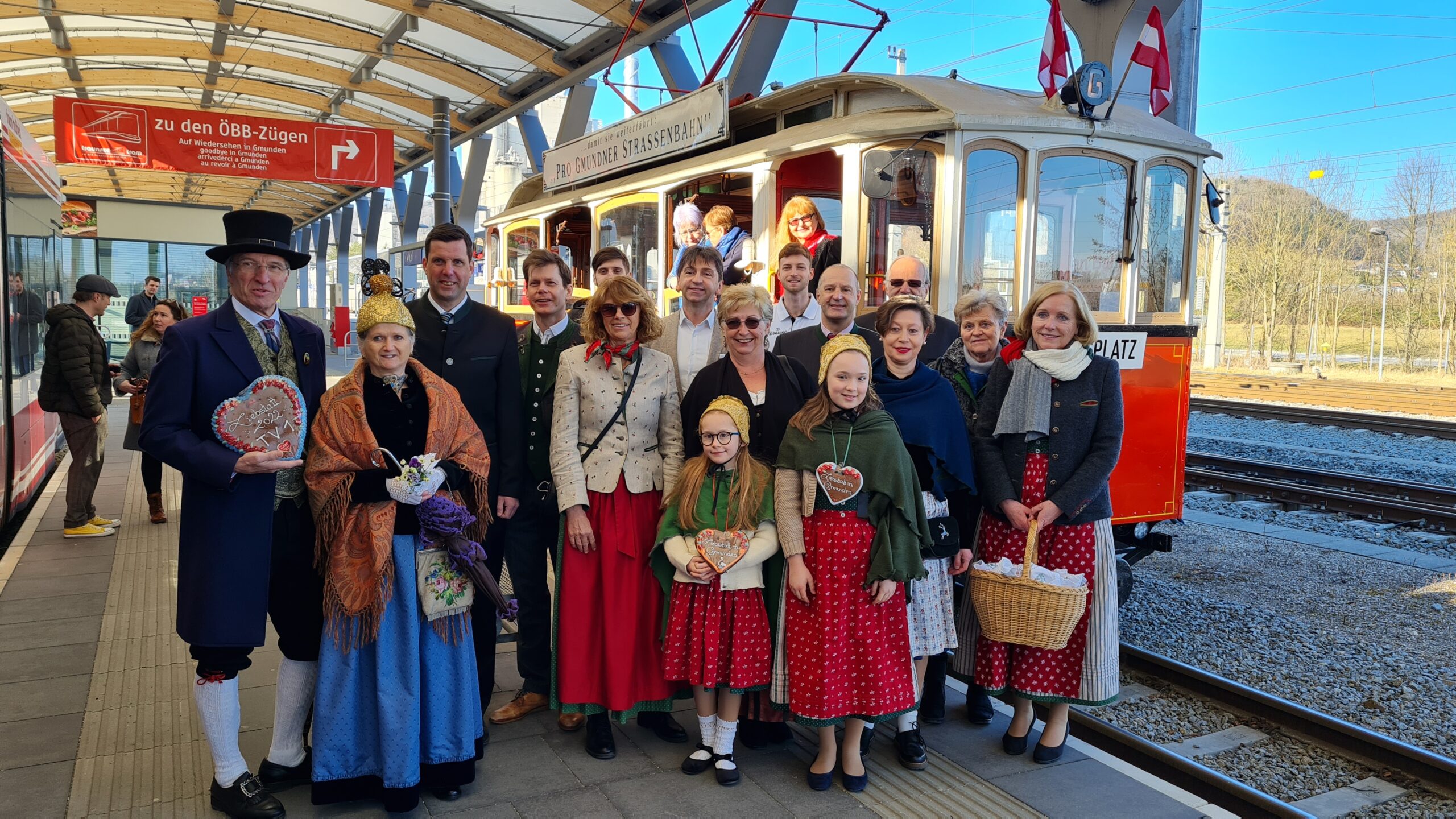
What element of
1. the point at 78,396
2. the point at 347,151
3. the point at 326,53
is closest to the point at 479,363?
the point at 78,396

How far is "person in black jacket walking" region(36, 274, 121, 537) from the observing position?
7055mm

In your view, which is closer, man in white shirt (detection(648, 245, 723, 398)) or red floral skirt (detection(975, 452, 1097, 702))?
red floral skirt (detection(975, 452, 1097, 702))

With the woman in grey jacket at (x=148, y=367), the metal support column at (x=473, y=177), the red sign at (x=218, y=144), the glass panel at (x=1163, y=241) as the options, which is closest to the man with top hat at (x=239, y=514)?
the glass panel at (x=1163, y=241)

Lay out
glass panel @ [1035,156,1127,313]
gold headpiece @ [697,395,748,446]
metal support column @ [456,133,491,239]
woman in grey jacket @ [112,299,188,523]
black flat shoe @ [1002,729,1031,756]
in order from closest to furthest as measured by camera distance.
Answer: gold headpiece @ [697,395,748,446] < black flat shoe @ [1002,729,1031,756] < glass panel @ [1035,156,1127,313] < woman in grey jacket @ [112,299,188,523] < metal support column @ [456,133,491,239]

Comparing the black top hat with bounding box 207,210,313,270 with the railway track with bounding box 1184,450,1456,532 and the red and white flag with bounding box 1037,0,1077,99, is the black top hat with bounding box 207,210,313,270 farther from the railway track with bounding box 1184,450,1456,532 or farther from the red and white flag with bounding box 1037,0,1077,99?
the railway track with bounding box 1184,450,1456,532

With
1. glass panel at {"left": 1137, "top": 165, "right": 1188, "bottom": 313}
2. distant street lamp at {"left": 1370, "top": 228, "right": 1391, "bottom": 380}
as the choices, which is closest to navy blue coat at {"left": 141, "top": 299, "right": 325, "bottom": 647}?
glass panel at {"left": 1137, "top": 165, "right": 1188, "bottom": 313}

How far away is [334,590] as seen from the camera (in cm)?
317

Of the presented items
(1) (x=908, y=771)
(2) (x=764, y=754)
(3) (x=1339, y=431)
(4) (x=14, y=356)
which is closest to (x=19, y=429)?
(4) (x=14, y=356)

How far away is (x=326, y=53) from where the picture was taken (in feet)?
46.4

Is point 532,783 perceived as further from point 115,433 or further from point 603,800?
point 115,433

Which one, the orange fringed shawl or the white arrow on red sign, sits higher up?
the white arrow on red sign

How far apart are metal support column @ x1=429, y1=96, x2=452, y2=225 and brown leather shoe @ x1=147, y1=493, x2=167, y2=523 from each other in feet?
26.3

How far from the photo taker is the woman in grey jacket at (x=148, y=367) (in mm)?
7480

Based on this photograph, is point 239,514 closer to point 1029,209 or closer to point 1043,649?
point 1043,649
